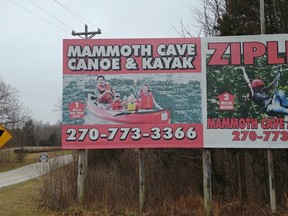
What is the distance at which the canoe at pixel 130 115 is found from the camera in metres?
11.8

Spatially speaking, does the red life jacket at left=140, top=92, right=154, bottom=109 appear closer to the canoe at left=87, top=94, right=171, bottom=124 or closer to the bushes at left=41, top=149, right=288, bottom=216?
the canoe at left=87, top=94, right=171, bottom=124

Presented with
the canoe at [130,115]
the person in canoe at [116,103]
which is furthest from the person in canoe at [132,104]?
the person in canoe at [116,103]

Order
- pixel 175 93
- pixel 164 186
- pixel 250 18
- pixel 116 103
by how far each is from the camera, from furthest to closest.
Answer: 1. pixel 250 18
2. pixel 164 186
3. pixel 116 103
4. pixel 175 93

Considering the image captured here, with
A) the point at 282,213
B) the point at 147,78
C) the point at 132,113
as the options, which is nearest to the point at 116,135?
the point at 132,113

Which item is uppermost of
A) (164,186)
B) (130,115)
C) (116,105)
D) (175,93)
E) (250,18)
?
(250,18)

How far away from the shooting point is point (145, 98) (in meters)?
11.9

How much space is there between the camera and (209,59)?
38.9 feet

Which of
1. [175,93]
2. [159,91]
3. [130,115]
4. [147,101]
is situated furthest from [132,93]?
[175,93]

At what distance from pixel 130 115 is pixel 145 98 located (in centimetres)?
63

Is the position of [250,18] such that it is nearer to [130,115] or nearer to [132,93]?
[132,93]

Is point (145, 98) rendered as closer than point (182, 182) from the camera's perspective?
Yes

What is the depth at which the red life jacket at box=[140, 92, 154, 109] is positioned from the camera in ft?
39.0

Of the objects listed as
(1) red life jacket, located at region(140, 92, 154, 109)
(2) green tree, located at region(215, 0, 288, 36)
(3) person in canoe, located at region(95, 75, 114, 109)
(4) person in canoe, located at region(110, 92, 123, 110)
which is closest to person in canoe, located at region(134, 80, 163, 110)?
(1) red life jacket, located at region(140, 92, 154, 109)

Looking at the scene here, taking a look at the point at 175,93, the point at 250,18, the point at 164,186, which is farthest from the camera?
the point at 250,18
